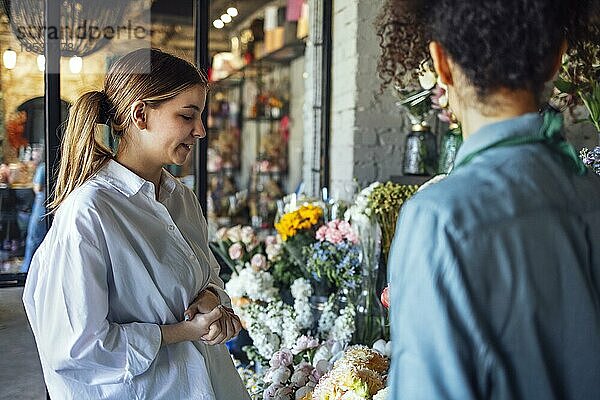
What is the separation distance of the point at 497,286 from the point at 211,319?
37.0 inches

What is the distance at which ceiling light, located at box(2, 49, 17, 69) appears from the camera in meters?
2.71

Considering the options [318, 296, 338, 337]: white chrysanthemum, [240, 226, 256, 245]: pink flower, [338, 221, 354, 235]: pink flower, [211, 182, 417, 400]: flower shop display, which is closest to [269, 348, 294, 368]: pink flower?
[211, 182, 417, 400]: flower shop display

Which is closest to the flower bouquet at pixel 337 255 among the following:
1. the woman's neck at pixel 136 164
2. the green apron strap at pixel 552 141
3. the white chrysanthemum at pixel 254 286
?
the white chrysanthemum at pixel 254 286

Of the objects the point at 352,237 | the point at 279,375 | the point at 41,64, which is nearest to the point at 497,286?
the point at 279,375

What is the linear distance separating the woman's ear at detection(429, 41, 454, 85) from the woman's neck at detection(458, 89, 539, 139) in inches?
1.9

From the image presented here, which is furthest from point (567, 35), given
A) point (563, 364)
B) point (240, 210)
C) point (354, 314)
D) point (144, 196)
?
point (240, 210)

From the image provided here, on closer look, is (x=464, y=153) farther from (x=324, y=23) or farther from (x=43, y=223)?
(x=324, y=23)

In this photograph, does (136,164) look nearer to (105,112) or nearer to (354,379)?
(105,112)

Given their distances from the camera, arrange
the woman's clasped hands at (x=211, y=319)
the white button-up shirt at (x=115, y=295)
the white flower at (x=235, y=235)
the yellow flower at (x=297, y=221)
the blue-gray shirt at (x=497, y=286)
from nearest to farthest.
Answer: the blue-gray shirt at (x=497, y=286)
the white button-up shirt at (x=115, y=295)
the woman's clasped hands at (x=211, y=319)
the yellow flower at (x=297, y=221)
the white flower at (x=235, y=235)

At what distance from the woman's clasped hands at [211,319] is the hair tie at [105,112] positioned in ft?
1.54

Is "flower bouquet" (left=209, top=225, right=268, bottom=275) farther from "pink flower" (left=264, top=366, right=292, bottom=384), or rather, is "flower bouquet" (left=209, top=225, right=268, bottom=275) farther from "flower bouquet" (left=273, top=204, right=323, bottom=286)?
"pink flower" (left=264, top=366, right=292, bottom=384)

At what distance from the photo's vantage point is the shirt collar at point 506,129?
896mm

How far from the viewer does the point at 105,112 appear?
1.76 meters

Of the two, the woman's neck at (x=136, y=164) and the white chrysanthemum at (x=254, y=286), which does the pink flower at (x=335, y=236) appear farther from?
the woman's neck at (x=136, y=164)
